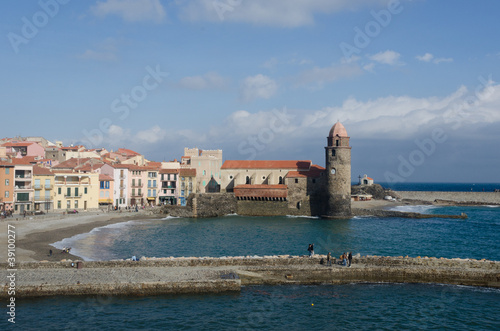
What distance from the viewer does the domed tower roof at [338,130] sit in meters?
65.9

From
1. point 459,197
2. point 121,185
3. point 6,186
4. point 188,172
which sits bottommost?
point 459,197

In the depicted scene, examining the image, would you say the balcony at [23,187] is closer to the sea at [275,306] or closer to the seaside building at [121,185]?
the seaside building at [121,185]

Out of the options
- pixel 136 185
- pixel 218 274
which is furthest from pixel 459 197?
pixel 218 274

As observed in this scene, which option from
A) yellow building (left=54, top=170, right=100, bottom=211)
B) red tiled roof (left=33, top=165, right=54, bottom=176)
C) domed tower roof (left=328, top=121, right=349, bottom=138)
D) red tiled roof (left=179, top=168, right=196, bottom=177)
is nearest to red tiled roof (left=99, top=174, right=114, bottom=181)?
yellow building (left=54, top=170, right=100, bottom=211)

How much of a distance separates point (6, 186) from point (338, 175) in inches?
1771

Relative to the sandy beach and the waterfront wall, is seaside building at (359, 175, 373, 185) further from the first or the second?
the sandy beach

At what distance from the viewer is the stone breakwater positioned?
23047 millimetres

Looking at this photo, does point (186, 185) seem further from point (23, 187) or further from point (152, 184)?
point (23, 187)

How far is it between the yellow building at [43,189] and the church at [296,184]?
1096 inches

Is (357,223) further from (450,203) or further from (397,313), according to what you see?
(450,203)

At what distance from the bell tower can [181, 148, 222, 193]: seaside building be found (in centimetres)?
2224

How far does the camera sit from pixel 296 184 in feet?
227

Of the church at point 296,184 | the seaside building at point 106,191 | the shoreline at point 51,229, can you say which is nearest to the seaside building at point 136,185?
the seaside building at point 106,191

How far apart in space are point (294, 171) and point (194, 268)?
4655 centimetres
